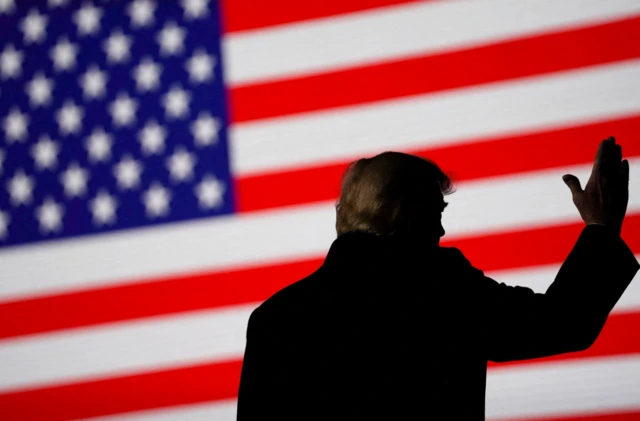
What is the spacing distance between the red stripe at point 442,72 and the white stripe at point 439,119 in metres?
0.03

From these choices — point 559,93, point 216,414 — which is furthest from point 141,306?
point 559,93

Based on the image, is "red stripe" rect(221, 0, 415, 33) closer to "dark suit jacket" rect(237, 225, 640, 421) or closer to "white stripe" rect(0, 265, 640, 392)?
"white stripe" rect(0, 265, 640, 392)

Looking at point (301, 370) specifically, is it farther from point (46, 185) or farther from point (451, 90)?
point (46, 185)

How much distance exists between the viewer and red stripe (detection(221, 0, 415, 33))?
1.88 m

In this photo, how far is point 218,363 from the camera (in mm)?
1886

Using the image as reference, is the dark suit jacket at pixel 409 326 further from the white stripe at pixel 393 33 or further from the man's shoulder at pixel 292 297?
the white stripe at pixel 393 33

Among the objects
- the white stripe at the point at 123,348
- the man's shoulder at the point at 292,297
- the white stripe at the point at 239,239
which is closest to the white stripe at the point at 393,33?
the white stripe at the point at 239,239

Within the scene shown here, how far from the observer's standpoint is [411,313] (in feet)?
2.74

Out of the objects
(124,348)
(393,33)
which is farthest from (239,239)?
(393,33)

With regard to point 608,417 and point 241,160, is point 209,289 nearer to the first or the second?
point 241,160

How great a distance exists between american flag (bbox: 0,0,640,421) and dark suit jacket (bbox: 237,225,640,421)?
92cm

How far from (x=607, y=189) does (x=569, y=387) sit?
1.04 metres

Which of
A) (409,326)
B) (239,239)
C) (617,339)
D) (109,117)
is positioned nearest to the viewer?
(409,326)

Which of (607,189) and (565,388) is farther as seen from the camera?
(565,388)
